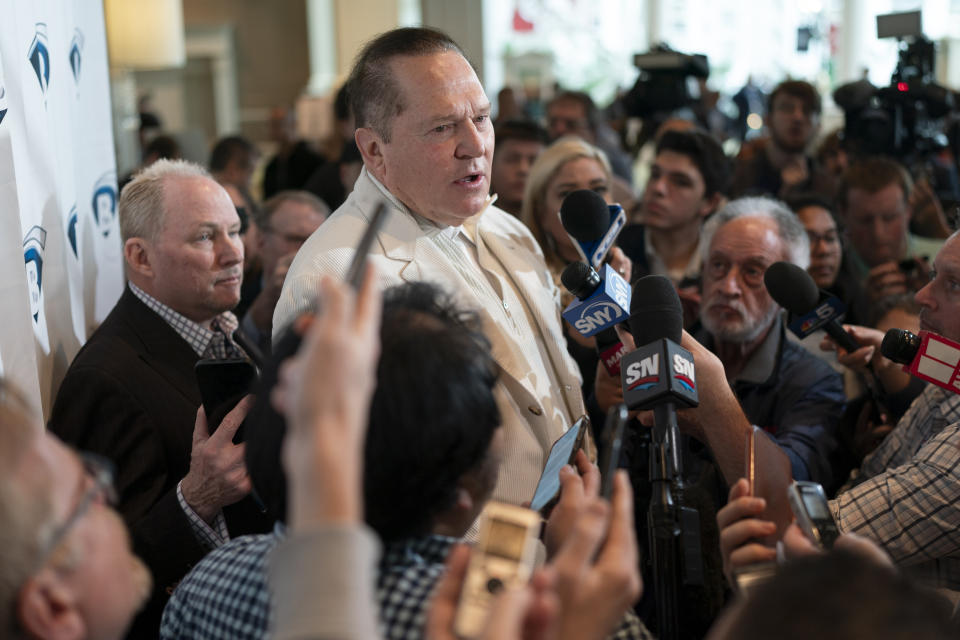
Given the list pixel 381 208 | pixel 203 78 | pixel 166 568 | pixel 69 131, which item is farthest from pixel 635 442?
pixel 203 78

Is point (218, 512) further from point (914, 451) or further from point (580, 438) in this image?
point (914, 451)

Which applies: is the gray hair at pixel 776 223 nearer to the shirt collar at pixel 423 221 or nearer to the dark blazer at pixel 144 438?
the shirt collar at pixel 423 221

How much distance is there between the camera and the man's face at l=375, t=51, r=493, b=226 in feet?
6.37

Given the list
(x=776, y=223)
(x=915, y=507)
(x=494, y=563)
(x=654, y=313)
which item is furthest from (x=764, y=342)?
(x=494, y=563)

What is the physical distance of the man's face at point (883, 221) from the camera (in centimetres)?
363

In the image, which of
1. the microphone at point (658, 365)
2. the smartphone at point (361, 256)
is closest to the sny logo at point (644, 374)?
the microphone at point (658, 365)

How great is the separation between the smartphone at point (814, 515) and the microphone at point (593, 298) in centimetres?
58

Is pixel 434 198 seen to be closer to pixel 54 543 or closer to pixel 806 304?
pixel 806 304

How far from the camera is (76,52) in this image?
2.64 metres

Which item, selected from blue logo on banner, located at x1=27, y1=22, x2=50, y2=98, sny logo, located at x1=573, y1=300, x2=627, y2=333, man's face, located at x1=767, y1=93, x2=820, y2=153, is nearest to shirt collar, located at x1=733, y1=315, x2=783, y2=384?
sny logo, located at x1=573, y1=300, x2=627, y2=333

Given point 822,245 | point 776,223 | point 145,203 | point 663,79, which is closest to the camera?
point 145,203

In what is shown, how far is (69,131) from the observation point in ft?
8.25

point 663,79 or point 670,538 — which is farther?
point 663,79

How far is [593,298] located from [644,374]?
37 centimetres
